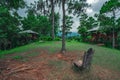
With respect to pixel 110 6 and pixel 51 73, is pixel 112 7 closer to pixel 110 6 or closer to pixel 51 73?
pixel 110 6

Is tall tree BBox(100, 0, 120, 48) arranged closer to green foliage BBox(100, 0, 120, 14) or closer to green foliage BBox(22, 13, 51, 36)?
green foliage BBox(100, 0, 120, 14)

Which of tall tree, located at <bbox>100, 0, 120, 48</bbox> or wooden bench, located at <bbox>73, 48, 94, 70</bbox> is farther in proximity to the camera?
tall tree, located at <bbox>100, 0, 120, 48</bbox>

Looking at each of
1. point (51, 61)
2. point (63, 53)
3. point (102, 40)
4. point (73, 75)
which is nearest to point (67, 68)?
point (73, 75)

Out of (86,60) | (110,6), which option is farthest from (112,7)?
(86,60)

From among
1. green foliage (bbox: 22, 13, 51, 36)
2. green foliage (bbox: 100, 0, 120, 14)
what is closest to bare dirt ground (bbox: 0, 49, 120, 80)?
green foliage (bbox: 100, 0, 120, 14)

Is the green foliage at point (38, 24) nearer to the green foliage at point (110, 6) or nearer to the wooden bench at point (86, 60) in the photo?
the green foliage at point (110, 6)

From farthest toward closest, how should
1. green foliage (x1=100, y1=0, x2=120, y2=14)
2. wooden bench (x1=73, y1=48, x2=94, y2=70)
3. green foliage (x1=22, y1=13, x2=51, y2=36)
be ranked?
green foliage (x1=22, y1=13, x2=51, y2=36) < green foliage (x1=100, y1=0, x2=120, y2=14) < wooden bench (x1=73, y1=48, x2=94, y2=70)

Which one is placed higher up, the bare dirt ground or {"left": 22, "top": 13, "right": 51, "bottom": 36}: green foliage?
{"left": 22, "top": 13, "right": 51, "bottom": 36}: green foliage

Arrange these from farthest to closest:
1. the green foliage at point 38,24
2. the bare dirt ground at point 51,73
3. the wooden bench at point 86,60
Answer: the green foliage at point 38,24
the wooden bench at point 86,60
the bare dirt ground at point 51,73

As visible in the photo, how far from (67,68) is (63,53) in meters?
4.34

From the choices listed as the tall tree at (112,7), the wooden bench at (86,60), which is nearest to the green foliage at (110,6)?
the tall tree at (112,7)

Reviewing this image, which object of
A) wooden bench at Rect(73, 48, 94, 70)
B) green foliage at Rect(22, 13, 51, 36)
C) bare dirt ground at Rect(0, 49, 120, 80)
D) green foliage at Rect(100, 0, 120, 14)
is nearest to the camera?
bare dirt ground at Rect(0, 49, 120, 80)

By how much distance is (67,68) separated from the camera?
36.3 ft

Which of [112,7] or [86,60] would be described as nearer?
[86,60]
